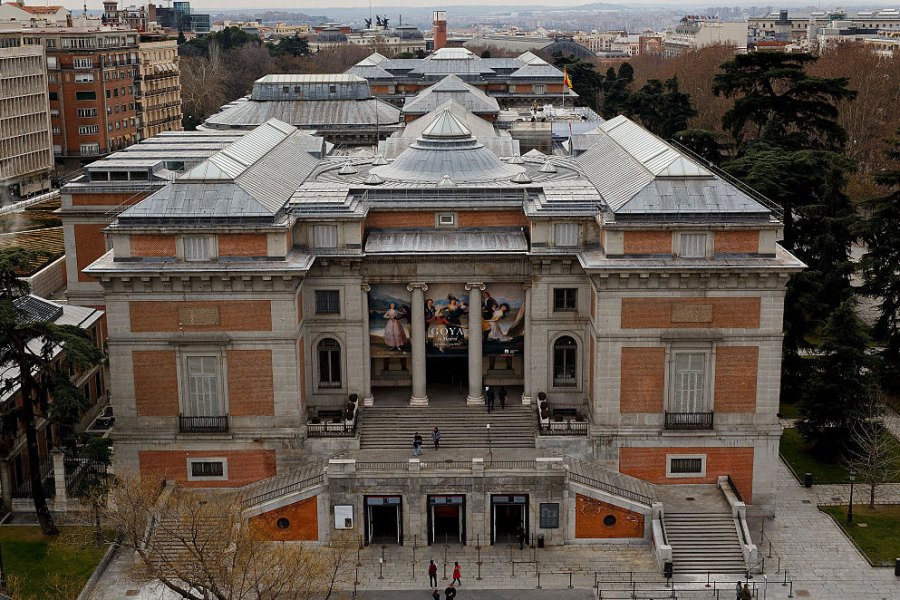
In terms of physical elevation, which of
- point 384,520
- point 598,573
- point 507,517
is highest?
point 507,517

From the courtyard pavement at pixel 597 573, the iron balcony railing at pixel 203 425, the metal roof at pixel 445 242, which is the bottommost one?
the courtyard pavement at pixel 597 573

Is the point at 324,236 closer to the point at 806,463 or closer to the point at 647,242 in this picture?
the point at 647,242

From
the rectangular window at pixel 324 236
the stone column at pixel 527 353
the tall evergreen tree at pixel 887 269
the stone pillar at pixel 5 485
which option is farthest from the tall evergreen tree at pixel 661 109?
the stone pillar at pixel 5 485

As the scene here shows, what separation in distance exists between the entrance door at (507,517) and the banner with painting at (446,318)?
9.26 m

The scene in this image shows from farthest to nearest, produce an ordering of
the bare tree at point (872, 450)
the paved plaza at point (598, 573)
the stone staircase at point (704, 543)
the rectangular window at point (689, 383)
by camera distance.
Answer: the bare tree at point (872, 450) < the rectangular window at point (689, 383) < the stone staircase at point (704, 543) < the paved plaza at point (598, 573)

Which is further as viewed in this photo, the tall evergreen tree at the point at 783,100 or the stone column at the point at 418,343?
the tall evergreen tree at the point at 783,100

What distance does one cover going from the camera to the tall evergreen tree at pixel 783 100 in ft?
311

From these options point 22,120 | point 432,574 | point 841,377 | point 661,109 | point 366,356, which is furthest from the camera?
point 22,120

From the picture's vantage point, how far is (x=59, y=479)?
185 ft

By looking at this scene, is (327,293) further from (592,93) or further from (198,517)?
(592,93)

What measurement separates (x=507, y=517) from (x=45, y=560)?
21.2m

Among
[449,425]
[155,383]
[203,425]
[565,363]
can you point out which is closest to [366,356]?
[449,425]

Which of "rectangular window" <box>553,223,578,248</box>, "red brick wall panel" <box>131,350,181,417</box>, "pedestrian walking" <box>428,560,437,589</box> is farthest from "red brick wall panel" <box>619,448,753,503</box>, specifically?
"red brick wall panel" <box>131,350,181,417</box>

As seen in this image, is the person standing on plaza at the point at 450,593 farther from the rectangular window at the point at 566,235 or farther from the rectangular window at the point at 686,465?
→ the rectangular window at the point at 566,235
